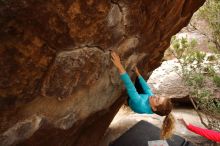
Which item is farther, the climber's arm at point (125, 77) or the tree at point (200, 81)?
the tree at point (200, 81)

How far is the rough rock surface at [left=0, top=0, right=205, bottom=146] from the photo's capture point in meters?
3.96

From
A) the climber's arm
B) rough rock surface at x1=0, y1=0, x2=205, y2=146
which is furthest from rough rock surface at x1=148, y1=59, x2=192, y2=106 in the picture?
the climber's arm

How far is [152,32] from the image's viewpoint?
20.9 ft

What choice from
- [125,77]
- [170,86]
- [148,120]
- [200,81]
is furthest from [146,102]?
[170,86]

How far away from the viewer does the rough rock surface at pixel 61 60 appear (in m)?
3.96

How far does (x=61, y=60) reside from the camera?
4473mm

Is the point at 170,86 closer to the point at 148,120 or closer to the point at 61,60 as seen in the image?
the point at 148,120

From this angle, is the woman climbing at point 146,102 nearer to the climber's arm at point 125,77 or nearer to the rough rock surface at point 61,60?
the climber's arm at point 125,77

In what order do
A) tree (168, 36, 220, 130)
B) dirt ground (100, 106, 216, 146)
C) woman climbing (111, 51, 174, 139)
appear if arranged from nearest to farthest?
1. woman climbing (111, 51, 174, 139)
2. dirt ground (100, 106, 216, 146)
3. tree (168, 36, 220, 130)

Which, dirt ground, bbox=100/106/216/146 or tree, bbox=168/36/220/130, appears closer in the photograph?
dirt ground, bbox=100/106/216/146

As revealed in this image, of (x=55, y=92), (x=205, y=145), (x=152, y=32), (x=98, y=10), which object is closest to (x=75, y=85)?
(x=55, y=92)

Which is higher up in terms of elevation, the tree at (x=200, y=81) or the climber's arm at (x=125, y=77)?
the climber's arm at (x=125, y=77)

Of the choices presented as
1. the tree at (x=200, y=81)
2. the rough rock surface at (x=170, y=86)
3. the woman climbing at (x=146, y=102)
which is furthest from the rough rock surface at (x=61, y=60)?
the rough rock surface at (x=170, y=86)

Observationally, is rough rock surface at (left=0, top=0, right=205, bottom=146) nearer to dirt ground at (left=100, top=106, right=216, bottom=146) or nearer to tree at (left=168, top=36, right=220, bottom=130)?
dirt ground at (left=100, top=106, right=216, bottom=146)
